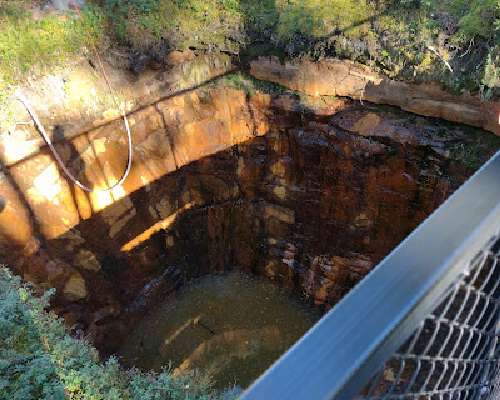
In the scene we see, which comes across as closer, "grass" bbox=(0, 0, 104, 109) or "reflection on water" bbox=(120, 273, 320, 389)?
"grass" bbox=(0, 0, 104, 109)

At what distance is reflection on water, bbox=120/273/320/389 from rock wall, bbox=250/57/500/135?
2821 millimetres

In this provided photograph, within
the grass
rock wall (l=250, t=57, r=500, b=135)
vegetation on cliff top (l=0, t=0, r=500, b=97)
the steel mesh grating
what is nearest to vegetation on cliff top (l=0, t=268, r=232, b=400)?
the steel mesh grating

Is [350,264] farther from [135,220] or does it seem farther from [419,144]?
[135,220]

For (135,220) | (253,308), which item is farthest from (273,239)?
(135,220)

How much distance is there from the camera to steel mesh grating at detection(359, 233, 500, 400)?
71cm

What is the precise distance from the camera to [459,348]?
3.68ft

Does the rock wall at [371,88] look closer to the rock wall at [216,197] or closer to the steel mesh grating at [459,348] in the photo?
the rock wall at [216,197]

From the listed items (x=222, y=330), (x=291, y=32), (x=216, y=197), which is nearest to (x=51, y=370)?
(x=222, y=330)

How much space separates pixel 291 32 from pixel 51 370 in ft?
13.8

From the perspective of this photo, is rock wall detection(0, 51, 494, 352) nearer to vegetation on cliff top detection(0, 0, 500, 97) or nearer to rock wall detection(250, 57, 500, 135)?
rock wall detection(250, 57, 500, 135)

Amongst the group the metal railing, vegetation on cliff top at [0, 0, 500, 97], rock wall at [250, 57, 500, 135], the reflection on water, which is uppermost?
the metal railing

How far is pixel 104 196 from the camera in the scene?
4633mm

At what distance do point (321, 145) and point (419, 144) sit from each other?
3.60 ft

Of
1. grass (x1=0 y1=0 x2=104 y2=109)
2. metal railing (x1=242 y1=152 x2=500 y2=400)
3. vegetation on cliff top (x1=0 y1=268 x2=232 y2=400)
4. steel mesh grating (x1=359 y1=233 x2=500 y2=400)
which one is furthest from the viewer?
grass (x1=0 y1=0 x2=104 y2=109)
